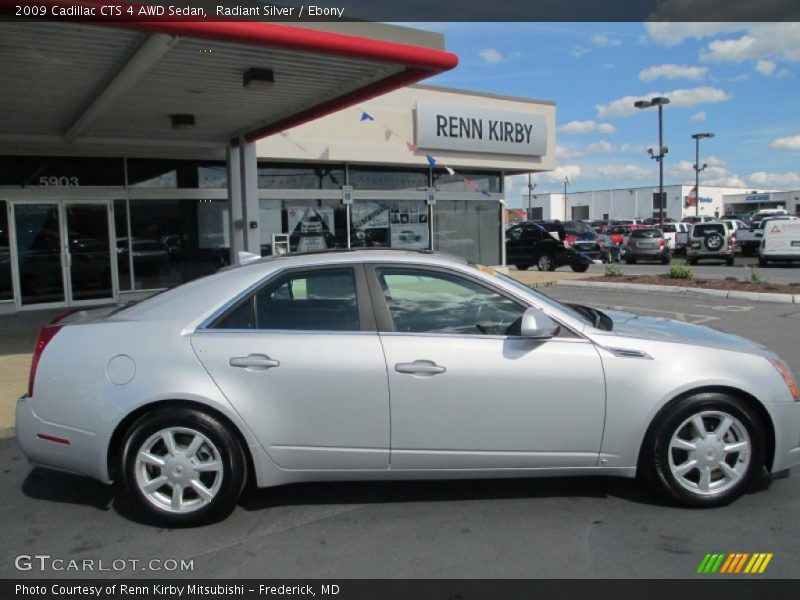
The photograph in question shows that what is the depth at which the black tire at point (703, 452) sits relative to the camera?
3887 millimetres

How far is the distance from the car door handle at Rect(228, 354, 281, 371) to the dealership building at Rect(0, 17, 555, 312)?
3929 millimetres

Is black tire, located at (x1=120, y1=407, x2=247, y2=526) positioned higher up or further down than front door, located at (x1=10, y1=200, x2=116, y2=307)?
further down

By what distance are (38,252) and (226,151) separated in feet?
13.4

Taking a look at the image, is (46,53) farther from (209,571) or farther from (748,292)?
(748,292)

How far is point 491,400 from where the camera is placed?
151 inches

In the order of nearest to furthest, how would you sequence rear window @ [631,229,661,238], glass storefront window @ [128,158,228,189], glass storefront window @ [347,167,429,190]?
glass storefront window @ [128,158,228,189] < glass storefront window @ [347,167,429,190] < rear window @ [631,229,661,238]

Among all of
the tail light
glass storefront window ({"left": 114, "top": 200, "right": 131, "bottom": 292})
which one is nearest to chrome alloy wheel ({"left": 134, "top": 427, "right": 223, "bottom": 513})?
the tail light

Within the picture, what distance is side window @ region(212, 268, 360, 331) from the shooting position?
397cm

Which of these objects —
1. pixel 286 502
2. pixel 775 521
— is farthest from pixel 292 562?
pixel 775 521

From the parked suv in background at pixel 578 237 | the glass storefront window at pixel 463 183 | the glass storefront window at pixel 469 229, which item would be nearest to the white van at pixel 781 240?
the parked suv in background at pixel 578 237

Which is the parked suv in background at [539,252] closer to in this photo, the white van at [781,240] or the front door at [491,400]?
the white van at [781,240]

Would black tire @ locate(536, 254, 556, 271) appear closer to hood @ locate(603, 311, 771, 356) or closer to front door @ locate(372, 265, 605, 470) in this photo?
hood @ locate(603, 311, 771, 356)

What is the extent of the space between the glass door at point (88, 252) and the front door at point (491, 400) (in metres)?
11.3

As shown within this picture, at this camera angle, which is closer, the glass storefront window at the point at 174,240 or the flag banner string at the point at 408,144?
the glass storefront window at the point at 174,240
